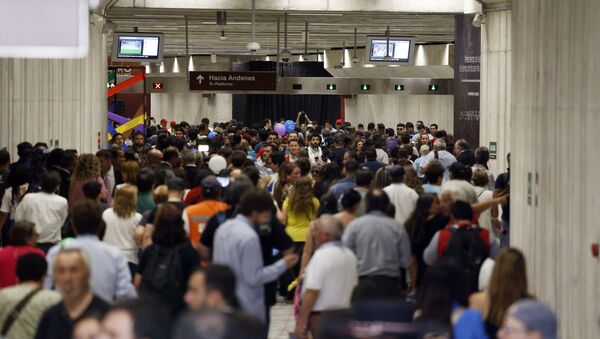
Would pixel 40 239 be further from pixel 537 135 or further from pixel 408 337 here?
pixel 408 337

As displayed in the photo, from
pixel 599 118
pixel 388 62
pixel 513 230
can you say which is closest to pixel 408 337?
pixel 599 118

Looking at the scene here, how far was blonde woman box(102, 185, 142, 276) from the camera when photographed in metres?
10.5

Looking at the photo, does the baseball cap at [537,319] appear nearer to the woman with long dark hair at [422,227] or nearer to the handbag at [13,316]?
the handbag at [13,316]

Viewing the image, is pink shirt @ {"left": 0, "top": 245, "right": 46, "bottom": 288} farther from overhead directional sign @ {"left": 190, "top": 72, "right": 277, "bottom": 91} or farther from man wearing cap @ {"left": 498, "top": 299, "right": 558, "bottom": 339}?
overhead directional sign @ {"left": 190, "top": 72, "right": 277, "bottom": 91}

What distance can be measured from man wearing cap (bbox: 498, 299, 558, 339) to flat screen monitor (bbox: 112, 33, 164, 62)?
22424 millimetres

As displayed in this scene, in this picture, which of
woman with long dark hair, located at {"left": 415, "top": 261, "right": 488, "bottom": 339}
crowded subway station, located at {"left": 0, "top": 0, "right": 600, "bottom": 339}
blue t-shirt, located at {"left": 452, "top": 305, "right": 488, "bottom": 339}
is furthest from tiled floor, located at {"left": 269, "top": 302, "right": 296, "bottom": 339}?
blue t-shirt, located at {"left": 452, "top": 305, "right": 488, "bottom": 339}

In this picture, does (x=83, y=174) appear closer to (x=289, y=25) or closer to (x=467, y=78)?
(x=467, y=78)

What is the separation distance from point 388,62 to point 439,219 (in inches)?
704

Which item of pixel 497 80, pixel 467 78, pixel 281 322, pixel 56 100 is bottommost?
pixel 281 322

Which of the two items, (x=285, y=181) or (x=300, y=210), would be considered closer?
(x=300, y=210)

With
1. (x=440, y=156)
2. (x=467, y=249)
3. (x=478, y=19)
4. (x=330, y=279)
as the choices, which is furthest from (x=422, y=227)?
(x=478, y=19)

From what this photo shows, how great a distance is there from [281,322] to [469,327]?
6.37 m

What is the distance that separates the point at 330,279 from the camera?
8.53 meters

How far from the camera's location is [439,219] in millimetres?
10805
